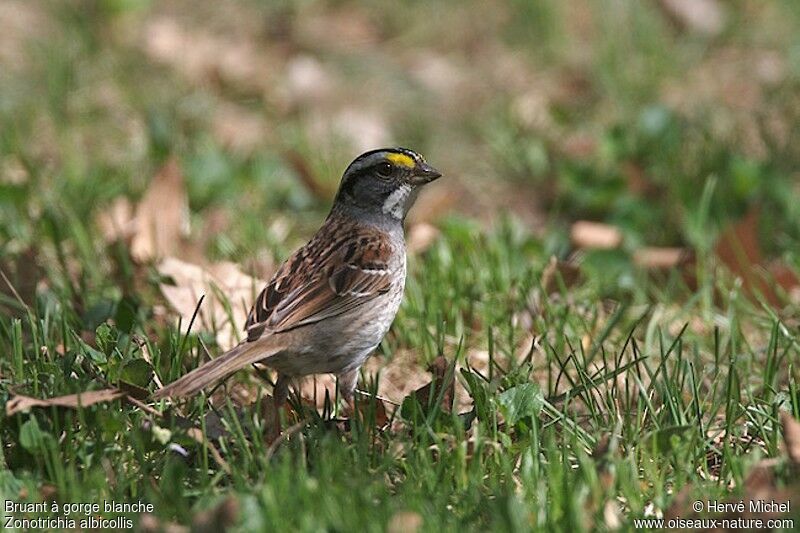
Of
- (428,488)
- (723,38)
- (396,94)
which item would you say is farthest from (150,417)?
(723,38)

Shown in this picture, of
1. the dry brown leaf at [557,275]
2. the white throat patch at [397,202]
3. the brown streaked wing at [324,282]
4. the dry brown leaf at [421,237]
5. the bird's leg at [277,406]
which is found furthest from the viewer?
the dry brown leaf at [421,237]

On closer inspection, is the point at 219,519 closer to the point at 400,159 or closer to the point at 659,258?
the point at 400,159

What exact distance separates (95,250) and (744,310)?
303cm

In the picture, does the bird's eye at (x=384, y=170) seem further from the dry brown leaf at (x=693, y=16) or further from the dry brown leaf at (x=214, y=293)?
the dry brown leaf at (x=693, y=16)

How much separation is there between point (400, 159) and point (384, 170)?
0.09 metres

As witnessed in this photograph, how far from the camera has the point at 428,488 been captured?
388 centimetres

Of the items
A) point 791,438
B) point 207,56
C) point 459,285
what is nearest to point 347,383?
point 459,285

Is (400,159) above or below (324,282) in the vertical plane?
above

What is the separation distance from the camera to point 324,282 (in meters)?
5.02

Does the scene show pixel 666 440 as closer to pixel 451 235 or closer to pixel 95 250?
pixel 451 235

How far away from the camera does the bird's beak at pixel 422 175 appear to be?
538 cm

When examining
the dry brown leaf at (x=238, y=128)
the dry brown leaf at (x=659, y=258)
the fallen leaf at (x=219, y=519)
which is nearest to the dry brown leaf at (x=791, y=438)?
the fallen leaf at (x=219, y=519)

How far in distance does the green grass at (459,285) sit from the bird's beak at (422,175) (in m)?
0.53

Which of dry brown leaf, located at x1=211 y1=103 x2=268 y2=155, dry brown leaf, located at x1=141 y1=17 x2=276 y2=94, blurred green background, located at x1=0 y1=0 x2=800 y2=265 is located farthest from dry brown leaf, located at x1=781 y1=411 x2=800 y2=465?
dry brown leaf, located at x1=141 y1=17 x2=276 y2=94
